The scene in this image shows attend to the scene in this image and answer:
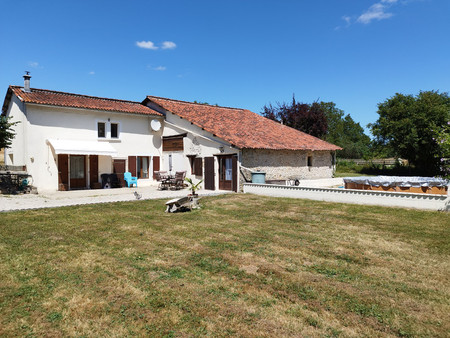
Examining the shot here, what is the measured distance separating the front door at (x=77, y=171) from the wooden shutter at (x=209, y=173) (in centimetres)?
915

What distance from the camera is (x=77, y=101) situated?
22.7 meters

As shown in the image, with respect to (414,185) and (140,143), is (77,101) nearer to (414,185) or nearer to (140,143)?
(140,143)

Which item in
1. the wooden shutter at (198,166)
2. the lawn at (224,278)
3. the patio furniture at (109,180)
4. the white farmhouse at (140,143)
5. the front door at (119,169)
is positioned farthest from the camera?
the front door at (119,169)

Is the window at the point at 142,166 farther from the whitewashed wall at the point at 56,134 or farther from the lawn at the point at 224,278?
the lawn at the point at 224,278

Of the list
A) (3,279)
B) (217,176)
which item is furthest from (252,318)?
(217,176)

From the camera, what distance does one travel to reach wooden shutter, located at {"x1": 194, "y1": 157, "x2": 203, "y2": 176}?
22.1 metres

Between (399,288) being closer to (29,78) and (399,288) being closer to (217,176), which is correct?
(217,176)

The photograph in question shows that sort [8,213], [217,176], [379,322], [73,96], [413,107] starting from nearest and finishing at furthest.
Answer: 1. [379,322]
2. [8,213]
3. [217,176]
4. [73,96]
5. [413,107]

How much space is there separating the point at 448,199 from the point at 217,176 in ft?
43.5

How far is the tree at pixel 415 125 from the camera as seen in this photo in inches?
1465

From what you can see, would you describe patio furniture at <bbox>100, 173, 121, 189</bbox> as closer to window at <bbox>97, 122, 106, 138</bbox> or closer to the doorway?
window at <bbox>97, 122, 106, 138</bbox>

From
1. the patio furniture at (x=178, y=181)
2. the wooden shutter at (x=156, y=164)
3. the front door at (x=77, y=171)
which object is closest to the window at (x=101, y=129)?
the front door at (x=77, y=171)

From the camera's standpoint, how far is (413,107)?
1582 inches

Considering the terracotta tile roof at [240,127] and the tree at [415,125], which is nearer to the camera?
the terracotta tile roof at [240,127]
